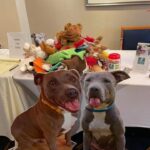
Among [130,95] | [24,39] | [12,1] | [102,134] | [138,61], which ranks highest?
[12,1]

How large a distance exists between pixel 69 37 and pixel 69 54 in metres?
0.16

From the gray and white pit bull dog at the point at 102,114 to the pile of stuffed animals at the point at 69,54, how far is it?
0.20 m

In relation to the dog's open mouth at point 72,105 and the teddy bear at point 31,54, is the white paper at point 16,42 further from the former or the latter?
the dog's open mouth at point 72,105

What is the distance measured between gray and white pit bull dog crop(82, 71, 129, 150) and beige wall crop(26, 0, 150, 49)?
1638mm

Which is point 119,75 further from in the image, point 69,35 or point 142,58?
point 69,35

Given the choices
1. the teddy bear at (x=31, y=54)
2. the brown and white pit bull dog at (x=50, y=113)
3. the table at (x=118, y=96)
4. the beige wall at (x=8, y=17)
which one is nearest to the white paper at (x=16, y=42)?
the teddy bear at (x=31, y=54)

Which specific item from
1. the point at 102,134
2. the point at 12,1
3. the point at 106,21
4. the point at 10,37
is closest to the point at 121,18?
the point at 106,21

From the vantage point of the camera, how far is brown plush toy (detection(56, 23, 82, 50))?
1.19m

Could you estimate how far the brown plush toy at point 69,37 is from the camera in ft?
3.92

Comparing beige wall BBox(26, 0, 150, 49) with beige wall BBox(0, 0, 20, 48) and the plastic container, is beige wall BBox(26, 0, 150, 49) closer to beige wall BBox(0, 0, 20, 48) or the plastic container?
beige wall BBox(0, 0, 20, 48)

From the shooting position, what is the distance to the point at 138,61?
114 cm

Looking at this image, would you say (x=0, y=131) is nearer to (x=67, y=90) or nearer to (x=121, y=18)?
(x=67, y=90)

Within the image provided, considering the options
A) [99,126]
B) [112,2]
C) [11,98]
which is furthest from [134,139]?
[112,2]

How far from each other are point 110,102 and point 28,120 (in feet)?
1.27
